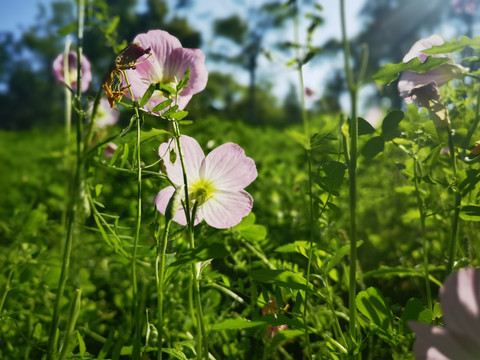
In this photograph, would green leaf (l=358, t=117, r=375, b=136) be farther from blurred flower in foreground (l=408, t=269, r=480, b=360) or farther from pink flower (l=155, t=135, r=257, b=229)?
blurred flower in foreground (l=408, t=269, r=480, b=360)

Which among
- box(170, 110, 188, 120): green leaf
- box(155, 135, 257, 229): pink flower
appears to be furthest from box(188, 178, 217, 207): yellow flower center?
box(170, 110, 188, 120): green leaf

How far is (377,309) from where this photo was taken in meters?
0.51

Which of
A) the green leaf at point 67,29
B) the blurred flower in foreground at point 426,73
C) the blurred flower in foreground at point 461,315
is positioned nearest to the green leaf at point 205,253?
the blurred flower in foreground at point 461,315

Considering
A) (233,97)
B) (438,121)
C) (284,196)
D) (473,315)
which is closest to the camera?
(473,315)

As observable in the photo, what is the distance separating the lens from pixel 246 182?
0.59 metres

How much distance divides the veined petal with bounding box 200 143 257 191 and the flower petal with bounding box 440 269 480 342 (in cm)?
31

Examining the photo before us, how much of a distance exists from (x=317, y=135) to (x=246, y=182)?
4.3 inches

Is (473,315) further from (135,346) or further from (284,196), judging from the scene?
(284,196)

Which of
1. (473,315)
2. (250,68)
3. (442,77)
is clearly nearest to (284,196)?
(442,77)

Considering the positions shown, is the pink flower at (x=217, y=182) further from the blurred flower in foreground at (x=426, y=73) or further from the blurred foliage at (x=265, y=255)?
the blurred flower in foreground at (x=426, y=73)

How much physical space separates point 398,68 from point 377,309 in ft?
0.87

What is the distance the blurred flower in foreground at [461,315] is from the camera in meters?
0.31

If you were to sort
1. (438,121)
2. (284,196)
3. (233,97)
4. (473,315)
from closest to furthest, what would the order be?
1. (473,315)
2. (438,121)
3. (284,196)
4. (233,97)

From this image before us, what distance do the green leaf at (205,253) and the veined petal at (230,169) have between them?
14cm
